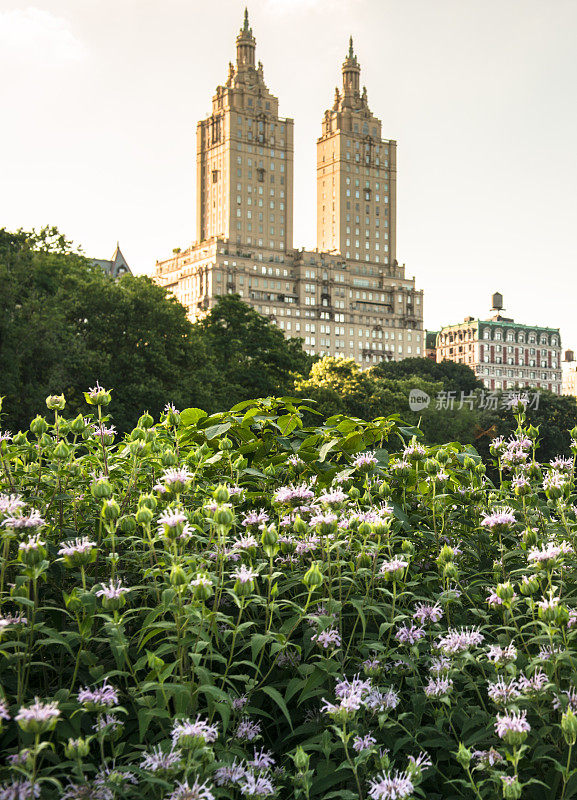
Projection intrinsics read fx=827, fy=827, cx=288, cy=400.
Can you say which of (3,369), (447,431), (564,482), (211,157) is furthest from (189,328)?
(211,157)

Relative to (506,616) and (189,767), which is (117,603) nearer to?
(189,767)

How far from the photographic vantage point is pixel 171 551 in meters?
2.70

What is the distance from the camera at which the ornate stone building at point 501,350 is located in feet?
512

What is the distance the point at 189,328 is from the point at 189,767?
1452 inches

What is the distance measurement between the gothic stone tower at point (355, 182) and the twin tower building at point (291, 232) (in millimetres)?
190

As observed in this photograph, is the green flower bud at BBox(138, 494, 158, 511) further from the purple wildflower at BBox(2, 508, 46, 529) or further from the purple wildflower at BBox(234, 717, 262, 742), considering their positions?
the purple wildflower at BBox(234, 717, 262, 742)

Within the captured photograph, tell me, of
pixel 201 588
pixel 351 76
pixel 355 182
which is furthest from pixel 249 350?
pixel 351 76

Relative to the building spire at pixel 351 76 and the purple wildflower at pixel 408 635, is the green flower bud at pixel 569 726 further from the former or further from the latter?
the building spire at pixel 351 76

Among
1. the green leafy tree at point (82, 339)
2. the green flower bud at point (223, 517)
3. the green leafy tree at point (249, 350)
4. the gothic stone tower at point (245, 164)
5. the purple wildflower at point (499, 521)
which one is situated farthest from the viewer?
the gothic stone tower at point (245, 164)

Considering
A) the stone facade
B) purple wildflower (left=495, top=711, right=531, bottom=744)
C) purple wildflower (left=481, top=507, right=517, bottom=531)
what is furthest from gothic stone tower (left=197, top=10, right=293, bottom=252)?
purple wildflower (left=495, top=711, right=531, bottom=744)

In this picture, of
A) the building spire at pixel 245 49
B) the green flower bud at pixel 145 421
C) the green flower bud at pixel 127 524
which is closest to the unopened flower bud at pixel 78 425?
the green flower bud at pixel 145 421

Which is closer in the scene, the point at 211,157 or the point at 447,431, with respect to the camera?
the point at 447,431

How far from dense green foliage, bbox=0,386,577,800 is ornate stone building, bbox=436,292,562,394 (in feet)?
505

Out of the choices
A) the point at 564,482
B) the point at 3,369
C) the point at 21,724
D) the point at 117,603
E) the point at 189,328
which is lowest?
the point at 21,724
